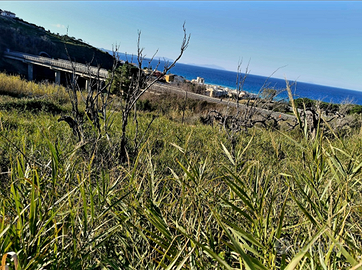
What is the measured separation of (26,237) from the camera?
2.81 feet

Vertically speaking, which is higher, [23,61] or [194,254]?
[194,254]

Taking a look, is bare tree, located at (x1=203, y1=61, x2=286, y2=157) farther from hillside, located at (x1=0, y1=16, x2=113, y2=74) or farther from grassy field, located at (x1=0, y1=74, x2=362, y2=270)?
hillside, located at (x1=0, y1=16, x2=113, y2=74)

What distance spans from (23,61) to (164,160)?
46.9m

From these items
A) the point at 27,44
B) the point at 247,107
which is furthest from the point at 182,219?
the point at 27,44

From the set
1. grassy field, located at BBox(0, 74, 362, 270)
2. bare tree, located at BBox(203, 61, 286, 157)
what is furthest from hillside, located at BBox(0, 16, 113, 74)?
grassy field, located at BBox(0, 74, 362, 270)

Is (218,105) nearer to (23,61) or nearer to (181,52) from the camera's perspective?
(181,52)

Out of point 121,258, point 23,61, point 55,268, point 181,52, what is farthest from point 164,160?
point 23,61

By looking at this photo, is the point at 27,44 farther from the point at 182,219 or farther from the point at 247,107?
the point at 182,219

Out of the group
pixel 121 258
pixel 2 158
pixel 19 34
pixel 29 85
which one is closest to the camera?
pixel 121 258

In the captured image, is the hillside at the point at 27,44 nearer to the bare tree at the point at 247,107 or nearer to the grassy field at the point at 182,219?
the bare tree at the point at 247,107

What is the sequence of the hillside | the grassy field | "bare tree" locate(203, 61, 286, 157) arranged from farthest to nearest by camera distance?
the hillside, "bare tree" locate(203, 61, 286, 157), the grassy field

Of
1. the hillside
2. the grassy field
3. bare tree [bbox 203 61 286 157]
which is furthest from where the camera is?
the hillside

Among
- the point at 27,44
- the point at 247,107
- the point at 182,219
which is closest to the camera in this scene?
the point at 182,219

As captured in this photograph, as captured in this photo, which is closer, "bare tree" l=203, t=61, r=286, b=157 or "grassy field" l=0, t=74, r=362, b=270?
"grassy field" l=0, t=74, r=362, b=270
